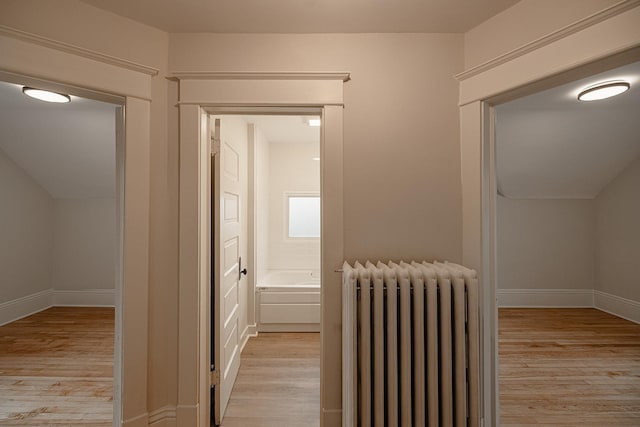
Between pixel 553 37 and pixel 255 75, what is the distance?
1.49m

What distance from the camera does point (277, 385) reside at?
244 cm

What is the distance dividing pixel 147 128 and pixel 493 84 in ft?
6.30

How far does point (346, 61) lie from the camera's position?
5.97 ft

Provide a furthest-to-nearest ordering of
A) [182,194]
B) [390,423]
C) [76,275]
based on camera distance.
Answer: [76,275]
[182,194]
[390,423]

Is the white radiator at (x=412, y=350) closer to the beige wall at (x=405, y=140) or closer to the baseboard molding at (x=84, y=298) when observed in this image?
the beige wall at (x=405, y=140)

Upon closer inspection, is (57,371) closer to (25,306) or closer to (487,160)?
(25,306)

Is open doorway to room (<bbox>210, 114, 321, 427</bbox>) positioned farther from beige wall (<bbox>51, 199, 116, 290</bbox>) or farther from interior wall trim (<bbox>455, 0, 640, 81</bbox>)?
beige wall (<bbox>51, 199, 116, 290</bbox>)

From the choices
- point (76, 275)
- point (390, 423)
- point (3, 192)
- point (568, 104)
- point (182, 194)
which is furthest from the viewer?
point (76, 275)

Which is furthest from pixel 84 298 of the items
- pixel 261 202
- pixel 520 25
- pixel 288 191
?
pixel 520 25

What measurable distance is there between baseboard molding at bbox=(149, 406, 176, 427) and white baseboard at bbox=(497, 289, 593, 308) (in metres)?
4.40

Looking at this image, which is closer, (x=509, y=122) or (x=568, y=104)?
(x=568, y=104)

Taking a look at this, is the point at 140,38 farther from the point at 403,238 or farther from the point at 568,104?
the point at 568,104

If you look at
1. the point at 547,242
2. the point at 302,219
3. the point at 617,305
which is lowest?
the point at 617,305

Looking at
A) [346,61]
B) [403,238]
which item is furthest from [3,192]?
[403,238]
